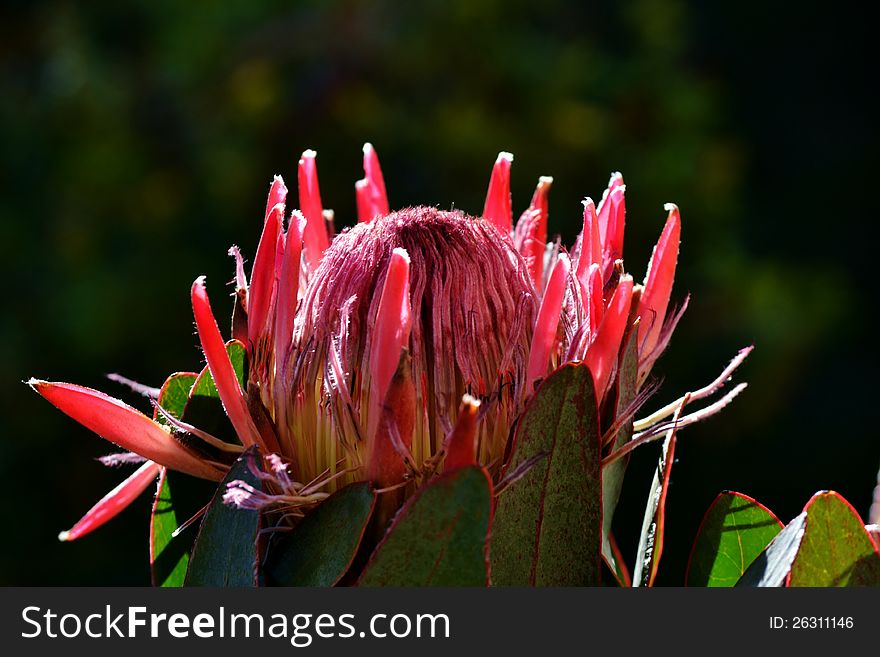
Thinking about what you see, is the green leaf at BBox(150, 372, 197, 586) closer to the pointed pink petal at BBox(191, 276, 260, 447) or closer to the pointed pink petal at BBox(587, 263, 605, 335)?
the pointed pink petal at BBox(191, 276, 260, 447)

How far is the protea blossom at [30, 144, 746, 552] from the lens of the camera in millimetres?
837

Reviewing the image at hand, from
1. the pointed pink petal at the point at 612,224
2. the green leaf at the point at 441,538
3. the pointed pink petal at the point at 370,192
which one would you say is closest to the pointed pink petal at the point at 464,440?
the green leaf at the point at 441,538

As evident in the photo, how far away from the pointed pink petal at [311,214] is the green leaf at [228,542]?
27 cm

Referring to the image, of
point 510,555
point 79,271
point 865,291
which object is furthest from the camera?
point 865,291

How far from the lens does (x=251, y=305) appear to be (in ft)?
3.01

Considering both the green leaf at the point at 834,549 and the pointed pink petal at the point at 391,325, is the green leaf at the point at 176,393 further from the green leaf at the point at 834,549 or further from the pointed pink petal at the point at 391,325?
the green leaf at the point at 834,549

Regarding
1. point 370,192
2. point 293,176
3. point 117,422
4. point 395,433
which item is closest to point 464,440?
point 395,433

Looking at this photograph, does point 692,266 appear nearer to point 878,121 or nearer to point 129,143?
point 878,121

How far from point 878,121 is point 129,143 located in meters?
3.26

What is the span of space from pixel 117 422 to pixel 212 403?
0.10 meters

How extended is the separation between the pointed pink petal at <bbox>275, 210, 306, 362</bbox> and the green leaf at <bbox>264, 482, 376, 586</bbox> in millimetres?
156

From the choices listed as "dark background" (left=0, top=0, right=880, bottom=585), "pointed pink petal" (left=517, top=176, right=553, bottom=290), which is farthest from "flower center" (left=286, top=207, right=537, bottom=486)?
"dark background" (left=0, top=0, right=880, bottom=585)

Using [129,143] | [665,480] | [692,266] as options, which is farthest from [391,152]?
[665,480]

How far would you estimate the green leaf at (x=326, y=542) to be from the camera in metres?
0.77
